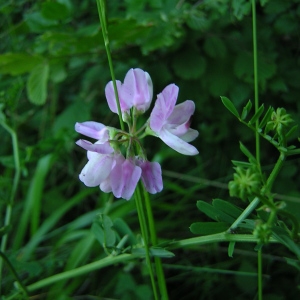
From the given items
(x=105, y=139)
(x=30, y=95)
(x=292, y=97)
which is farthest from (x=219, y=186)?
(x=105, y=139)

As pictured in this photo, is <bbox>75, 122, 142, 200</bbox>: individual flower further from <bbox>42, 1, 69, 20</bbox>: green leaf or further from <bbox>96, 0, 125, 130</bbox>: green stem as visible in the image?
<bbox>42, 1, 69, 20</bbox>: green leaf

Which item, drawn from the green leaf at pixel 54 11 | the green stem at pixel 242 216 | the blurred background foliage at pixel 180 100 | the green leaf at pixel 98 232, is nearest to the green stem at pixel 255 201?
the green stem at pixel 242 216

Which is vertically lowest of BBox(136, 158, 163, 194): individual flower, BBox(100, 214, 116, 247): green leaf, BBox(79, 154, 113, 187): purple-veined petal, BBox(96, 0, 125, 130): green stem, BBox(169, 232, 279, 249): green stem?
BBox(100, 214, 116, 247): green leaf

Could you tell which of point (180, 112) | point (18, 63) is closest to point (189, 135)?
point (180, 112)

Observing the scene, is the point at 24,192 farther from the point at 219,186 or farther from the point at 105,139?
the point at 105,139

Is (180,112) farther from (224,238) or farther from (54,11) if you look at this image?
(54,11)

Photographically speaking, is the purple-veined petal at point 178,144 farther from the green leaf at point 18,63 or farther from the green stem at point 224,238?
the green leaf at point 18,63

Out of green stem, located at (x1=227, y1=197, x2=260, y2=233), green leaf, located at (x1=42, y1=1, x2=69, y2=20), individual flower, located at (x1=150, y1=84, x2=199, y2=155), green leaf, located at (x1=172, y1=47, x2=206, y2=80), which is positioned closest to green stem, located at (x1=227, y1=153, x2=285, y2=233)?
green stem, located at (x1=227, y1=197, x2=260, y2=233)
